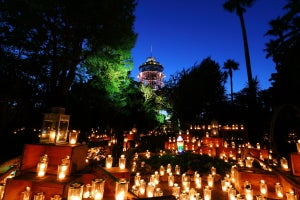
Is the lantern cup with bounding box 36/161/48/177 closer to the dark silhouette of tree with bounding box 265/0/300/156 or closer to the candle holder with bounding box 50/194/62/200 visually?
the candle holder with bounding box 50/194/62/200

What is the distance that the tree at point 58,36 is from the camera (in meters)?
7.90

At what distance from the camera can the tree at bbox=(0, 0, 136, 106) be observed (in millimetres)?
7902

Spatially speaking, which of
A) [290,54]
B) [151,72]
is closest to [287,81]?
[290,54]

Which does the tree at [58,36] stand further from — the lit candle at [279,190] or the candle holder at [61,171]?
the lit candle at [279,190]

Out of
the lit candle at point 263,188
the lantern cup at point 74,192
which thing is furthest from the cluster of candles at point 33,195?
the lit candle at point 263,188

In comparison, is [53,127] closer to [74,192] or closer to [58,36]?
[74,192]

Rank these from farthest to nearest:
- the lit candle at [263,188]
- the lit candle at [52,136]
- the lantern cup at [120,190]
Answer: the lit candle at [263,188]
the lit candle at [52,136]
the lantern cup at [120,190]

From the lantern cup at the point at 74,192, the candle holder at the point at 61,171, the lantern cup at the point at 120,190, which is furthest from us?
the candle holder at the point at 61,171

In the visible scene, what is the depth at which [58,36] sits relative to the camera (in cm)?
876

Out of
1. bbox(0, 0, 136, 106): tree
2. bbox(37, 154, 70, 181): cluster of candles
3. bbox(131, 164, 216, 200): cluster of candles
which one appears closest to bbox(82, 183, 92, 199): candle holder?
bbox(37, 154, 70, 181): cluster of candles

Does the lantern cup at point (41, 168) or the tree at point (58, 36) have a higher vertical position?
the tree at point (58, 36)

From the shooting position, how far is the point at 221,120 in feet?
66.3

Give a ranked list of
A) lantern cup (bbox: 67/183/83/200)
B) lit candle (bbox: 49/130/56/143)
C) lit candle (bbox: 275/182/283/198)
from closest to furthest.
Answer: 1. lantern cup (bbox: 67/183/83/200)
2. lit candle (bbox: 49/130/56/143)
3. lit candle (bbox: 275/182/283/198)

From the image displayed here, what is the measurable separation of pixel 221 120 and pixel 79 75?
52.4ft
